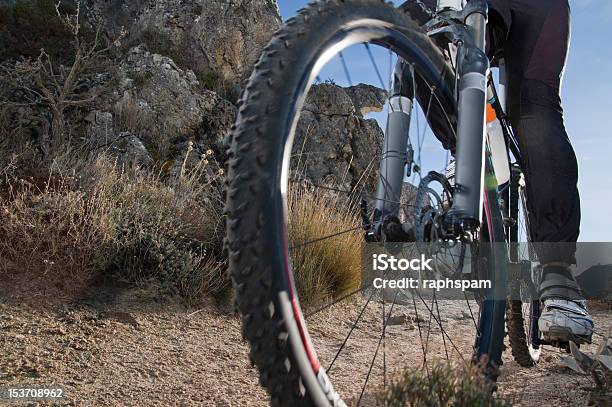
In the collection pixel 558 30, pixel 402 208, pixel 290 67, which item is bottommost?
pixel 402 208

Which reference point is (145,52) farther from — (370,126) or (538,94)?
(538,94)

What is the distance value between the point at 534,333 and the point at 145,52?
8.07 metres

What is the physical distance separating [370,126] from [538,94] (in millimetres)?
7740

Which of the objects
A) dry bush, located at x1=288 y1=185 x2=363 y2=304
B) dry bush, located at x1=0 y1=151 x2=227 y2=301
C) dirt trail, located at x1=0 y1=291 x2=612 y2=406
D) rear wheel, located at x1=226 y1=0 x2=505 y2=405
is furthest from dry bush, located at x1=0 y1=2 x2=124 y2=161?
rear wheel, located at x1=226 y1=0 x2=505 y2=405

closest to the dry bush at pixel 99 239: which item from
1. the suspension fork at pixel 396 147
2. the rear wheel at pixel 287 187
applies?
the rear wheel at pixel 287 187

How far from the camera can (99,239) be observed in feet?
8.47

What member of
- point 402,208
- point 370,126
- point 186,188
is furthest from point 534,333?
point 370,126

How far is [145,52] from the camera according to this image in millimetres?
8273

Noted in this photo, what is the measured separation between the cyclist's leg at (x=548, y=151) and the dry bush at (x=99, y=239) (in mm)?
1874

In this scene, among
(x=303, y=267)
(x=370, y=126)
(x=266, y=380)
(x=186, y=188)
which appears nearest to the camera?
(x=266, y=380)

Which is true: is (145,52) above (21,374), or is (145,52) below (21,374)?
above

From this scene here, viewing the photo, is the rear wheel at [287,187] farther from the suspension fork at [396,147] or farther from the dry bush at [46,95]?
the dry bush at [46,95]

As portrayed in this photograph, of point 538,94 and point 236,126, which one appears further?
point 538,94

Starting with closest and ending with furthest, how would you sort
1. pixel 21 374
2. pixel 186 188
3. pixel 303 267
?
pixel 21 374
pixel 303 267
pixel 186 188
